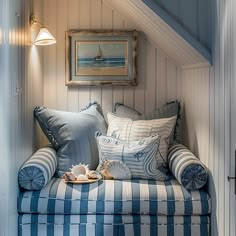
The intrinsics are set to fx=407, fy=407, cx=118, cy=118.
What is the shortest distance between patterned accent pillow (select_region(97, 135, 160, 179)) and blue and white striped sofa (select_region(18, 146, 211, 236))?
27 cm

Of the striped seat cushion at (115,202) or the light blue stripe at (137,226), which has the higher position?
the striped seat cushion at (115,202)

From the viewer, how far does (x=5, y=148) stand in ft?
7.06

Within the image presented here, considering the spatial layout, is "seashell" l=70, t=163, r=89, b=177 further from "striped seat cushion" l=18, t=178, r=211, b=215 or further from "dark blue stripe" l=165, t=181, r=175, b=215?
"dark blue stripe" l=165, t=181, r=175, b=215

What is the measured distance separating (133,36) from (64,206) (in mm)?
1558

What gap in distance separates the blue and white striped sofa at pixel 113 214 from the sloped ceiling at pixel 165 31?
86 cm

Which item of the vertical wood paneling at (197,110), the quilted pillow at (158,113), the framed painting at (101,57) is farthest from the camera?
the framed painting at (101,57)

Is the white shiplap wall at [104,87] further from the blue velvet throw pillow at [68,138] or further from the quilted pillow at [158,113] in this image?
the blue velvet throw pillow at [68,138]

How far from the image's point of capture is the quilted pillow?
316 centimetres

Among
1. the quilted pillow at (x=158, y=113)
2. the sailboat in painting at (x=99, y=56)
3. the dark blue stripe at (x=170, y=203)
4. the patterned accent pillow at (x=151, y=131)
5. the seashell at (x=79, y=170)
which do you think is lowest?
the dark blue stripe at (x=170, y=203)

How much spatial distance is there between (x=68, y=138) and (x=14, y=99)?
2.03 feet

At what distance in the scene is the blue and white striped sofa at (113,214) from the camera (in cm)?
234

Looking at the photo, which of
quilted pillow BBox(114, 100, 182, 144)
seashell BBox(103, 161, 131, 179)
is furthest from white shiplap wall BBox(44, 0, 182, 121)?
seashell BBox(103, 161, 131, 179)

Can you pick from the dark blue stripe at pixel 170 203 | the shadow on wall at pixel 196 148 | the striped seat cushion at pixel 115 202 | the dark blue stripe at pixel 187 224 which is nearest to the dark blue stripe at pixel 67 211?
the striped seat cushion at pixel 115 202

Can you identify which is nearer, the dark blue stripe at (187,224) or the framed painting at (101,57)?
the dark blue stripe at (187,224)
